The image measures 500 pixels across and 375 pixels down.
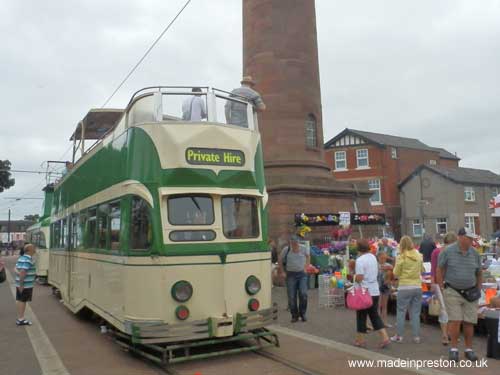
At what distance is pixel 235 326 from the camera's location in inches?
292

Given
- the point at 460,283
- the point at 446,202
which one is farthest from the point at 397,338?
the point at 446,202

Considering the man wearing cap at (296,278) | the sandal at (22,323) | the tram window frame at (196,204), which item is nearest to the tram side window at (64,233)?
the sandal at (22,323)

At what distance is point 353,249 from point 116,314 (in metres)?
9.12

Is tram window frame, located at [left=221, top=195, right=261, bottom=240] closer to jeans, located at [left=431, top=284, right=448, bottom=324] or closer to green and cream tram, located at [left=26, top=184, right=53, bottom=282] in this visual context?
jeans, located at [left=431, top=284, right=448, bottom=324]

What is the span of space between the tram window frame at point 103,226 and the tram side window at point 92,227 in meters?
0.28

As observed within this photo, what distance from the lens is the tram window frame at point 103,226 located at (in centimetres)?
873

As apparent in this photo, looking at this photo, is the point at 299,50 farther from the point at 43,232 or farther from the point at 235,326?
the point at 235,326

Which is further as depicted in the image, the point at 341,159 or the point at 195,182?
the point at 341,159

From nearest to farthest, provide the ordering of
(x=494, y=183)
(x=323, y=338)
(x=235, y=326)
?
(x=235, y=326)
(x=323, y=338)
(x=494, y=183)

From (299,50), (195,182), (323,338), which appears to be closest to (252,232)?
(195,182)

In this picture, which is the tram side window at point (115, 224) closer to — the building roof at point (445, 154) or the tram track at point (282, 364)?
the tram track at point (282, 364)

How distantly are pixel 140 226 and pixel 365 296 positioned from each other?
11.7 ft

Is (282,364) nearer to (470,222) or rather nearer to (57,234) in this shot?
(57,234)

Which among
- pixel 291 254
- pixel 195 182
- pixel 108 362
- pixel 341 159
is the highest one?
pixel 341 159
